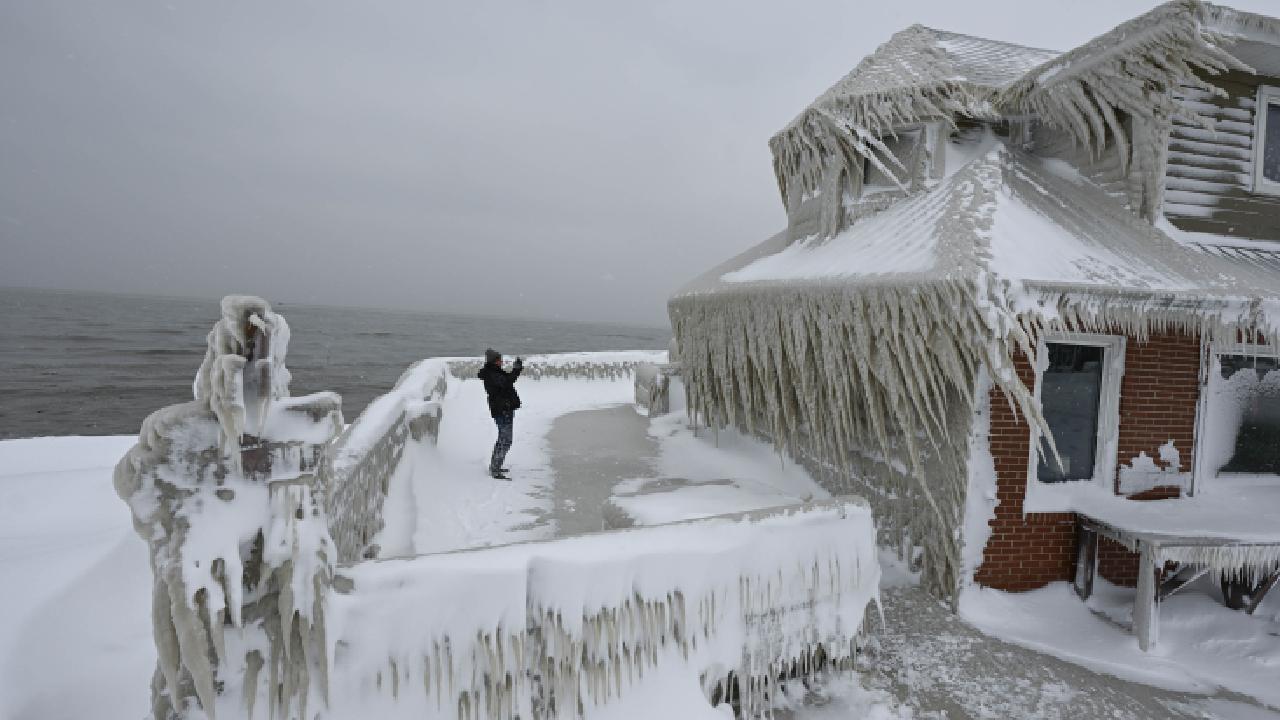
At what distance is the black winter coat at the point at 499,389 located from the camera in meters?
7.85

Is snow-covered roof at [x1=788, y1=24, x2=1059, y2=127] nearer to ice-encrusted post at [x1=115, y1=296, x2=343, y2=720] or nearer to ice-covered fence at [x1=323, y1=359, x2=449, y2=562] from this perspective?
ice-covered fence at [x1=323, y1=359, x2=449, y2=562]

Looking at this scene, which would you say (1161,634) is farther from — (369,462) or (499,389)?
(499,389)

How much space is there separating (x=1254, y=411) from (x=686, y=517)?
258 inches

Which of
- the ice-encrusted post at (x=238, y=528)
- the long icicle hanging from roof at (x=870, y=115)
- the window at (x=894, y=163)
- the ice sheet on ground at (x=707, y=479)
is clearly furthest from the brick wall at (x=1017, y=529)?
the ice-encrusted post at (x=238, y=528)

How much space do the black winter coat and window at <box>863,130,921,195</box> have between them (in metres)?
5.54

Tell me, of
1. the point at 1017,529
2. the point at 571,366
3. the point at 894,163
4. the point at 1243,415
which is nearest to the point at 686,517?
the point at 1017,529

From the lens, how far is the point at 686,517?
466 cm

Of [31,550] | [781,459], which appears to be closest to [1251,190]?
[781,459]

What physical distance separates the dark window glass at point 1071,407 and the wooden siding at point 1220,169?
1966mm

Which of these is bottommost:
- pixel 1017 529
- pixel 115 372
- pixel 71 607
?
pixel 115 372

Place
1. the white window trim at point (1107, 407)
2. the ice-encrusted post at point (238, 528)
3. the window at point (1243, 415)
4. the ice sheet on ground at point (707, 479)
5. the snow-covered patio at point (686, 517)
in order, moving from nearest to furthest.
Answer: the ice-encrusted post at point (238, 528), the snow-covered patio at point (686, 517), the ice sheet on ground at point (707, 479), the white window trim at point (1107, 407), the window at point (1243, 415)

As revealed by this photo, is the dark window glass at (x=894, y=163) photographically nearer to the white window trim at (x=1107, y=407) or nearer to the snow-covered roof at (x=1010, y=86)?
the snow-covered roof at (x=1010, y=86)

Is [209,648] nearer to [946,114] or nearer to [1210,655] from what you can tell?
[1210,655]

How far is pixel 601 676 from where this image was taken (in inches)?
133
